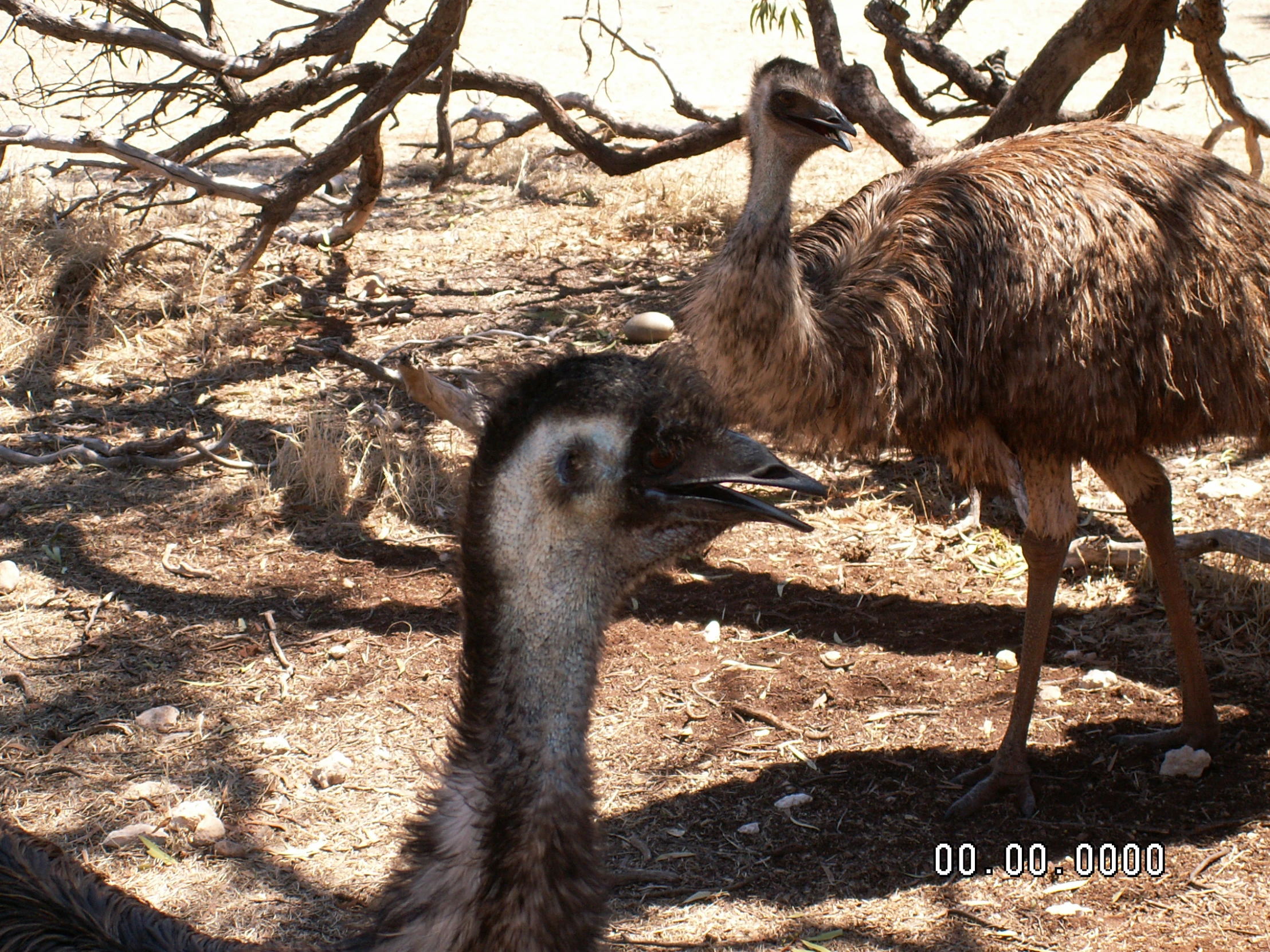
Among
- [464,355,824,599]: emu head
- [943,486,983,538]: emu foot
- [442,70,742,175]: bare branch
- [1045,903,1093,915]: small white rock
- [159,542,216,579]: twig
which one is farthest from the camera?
[442,70,742,175]: bare branch

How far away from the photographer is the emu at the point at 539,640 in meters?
2.10

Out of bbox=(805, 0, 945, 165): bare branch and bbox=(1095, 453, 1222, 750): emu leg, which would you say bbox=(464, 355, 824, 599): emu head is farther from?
bbox=(805, 0, 945, 165): bare branch

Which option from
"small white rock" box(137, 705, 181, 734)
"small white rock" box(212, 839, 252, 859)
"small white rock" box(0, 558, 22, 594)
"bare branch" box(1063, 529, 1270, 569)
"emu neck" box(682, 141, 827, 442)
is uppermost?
"emu neck" box(682, 141, 827, 442)

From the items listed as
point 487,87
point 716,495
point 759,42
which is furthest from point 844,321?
point 759,42

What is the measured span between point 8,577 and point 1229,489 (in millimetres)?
5506

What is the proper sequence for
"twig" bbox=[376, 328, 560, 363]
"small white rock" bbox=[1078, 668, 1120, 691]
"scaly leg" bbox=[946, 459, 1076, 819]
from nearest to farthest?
1. "scaly leg" bbox=[946, 459, 1076, 819]
2. "small white rock" bbox=[1078, 668, 1120, 691]
3. "twig" bbox=[376, 328, 560, 363]

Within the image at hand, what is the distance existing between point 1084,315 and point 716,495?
1.83 meters

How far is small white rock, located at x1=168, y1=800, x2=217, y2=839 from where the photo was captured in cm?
381

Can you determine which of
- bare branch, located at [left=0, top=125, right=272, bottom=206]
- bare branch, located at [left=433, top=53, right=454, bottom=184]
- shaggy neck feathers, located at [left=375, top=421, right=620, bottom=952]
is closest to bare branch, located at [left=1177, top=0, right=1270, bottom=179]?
bare branch, located at [left=433, top=53, right=454, bottom=184]

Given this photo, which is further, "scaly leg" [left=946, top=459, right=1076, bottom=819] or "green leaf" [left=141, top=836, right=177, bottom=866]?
"scaly leg" [left=946, top=459, right=1076, bottom=819]

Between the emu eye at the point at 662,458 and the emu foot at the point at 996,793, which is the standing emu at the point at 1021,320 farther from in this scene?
the emu eye at the point at 662,458

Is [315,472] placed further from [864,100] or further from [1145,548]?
[1145,548]

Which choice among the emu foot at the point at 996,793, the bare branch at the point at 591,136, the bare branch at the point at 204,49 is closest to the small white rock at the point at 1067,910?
the emu foot at the point at 996,793

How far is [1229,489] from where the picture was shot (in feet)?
19.2
